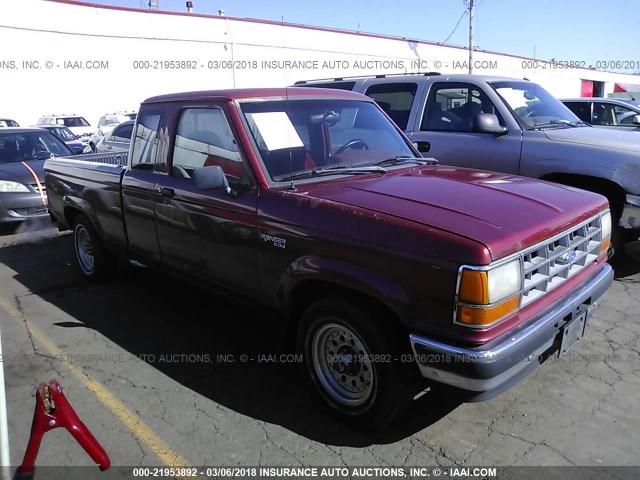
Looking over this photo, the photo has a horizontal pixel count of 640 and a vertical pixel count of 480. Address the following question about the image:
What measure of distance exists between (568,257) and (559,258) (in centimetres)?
11

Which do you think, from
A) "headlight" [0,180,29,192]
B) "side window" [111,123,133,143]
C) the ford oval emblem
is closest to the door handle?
the ford oval emblem

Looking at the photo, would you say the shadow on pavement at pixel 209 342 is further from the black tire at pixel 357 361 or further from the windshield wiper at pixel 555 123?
the windshield wiper at pixel 555 123

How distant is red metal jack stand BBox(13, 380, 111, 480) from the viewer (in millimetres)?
2232

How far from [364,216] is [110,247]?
3368 mm

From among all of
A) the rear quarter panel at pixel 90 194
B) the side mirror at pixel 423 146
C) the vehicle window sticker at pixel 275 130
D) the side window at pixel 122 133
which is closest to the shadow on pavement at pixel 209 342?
the rear quarter panel at pixel 90 194

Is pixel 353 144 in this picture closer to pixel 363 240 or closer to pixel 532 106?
Result: pixel 363 240

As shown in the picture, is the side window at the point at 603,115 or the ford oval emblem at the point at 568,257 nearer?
the ford oval emblem at the point at 568,257

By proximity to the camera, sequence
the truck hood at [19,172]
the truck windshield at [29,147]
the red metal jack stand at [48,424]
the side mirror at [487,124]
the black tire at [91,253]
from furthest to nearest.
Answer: the truck windshield at [29,147], the truck hood at [19,172], the side mirror at [487,124], the black tire at [91,253], the red metal jack stand at [48,424]

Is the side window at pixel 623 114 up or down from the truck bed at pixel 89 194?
up

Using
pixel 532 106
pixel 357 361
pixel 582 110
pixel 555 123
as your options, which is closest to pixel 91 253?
pixel 357 361

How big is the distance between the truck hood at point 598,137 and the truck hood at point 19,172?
23.8 feet

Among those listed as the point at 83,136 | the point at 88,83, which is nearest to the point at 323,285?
the point at 83,136

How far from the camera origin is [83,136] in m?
23.1

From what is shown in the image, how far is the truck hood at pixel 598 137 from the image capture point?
210 inches
